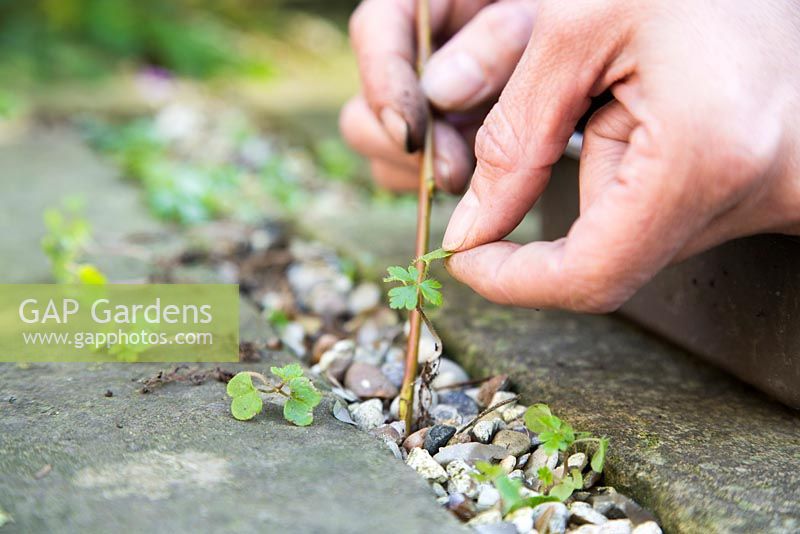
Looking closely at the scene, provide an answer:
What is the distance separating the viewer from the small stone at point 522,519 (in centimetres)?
98

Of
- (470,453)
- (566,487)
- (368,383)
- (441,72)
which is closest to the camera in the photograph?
(566,487)

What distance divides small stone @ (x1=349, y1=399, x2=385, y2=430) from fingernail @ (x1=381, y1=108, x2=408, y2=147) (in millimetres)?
436

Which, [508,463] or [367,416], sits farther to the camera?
[367,416]

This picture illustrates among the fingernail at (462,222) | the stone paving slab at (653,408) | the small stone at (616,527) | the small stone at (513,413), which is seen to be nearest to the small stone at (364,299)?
the stone paving slab at (653,408)

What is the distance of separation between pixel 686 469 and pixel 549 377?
30 cm

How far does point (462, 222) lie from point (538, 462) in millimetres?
313

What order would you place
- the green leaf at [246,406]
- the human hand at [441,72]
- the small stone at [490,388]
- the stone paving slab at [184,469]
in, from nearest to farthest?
1. the stone paving slab at [184,469]
2. the green leaf at [246,406]
3. the small stone at [490,388]
4. the human hand at [441,72]

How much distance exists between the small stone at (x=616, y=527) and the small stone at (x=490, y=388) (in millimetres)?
337

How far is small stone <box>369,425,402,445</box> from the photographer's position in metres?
1.17

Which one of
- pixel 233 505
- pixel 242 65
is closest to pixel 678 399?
pixel 233 505

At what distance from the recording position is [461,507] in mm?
1019

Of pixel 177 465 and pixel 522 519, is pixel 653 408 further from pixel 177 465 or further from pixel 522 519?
pixel 177 465

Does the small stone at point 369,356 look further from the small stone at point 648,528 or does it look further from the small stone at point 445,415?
the small stone at point 648,528

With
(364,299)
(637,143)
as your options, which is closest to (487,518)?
(637,143)
